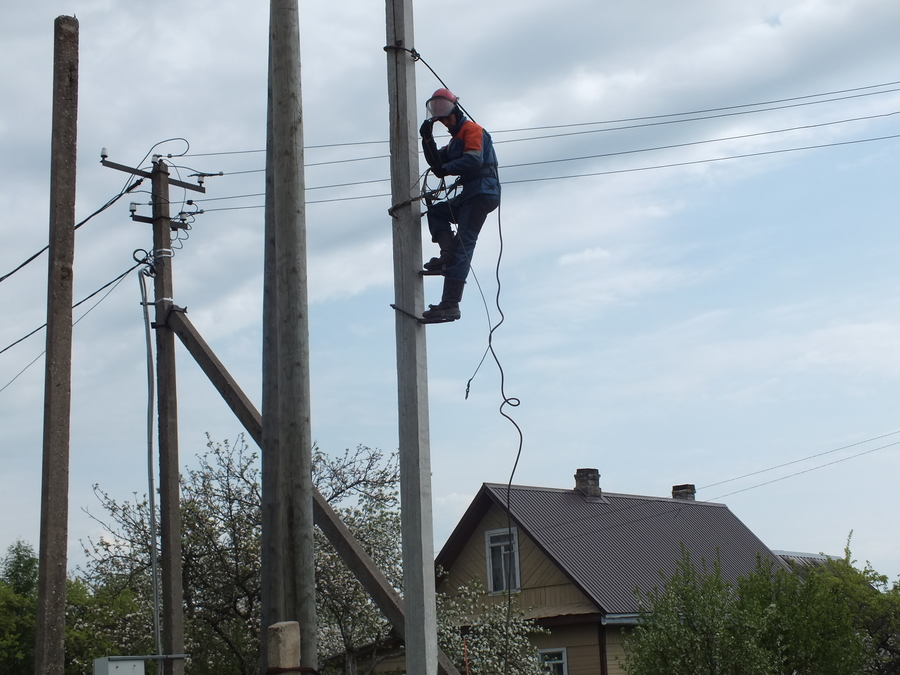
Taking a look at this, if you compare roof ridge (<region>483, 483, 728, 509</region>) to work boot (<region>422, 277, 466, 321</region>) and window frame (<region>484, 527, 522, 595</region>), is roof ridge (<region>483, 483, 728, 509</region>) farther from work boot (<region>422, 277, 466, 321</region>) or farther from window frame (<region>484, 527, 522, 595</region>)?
work boot (<region>422, 277, 466, 321</region>)

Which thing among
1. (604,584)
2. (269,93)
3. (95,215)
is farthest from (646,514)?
(269,93)

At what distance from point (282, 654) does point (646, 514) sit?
21.5 m

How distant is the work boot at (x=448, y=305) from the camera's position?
5613 mm

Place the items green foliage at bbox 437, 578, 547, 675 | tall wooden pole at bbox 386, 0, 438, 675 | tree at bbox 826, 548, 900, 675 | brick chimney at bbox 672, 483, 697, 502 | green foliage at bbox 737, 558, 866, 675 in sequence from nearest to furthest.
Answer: tall wooden pole at bbox 386, 0, 438, 675 < green foliage at bbox 737, 558, 866, 675 < green foliage at bbox 437, 578, 547, 675 < tree at bbox 826, 548, 900, 675 < brick chimney at bbox 672, 483, 697, 502

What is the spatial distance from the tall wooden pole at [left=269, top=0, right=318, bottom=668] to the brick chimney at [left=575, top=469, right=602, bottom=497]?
770 inches

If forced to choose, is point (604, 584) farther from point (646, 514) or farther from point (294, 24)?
point (294, 24)

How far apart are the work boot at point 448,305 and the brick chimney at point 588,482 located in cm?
1959

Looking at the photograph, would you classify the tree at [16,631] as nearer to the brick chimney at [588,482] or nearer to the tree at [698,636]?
the brick chimney at [588,482]

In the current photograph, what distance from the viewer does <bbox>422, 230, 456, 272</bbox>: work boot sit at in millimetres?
5832

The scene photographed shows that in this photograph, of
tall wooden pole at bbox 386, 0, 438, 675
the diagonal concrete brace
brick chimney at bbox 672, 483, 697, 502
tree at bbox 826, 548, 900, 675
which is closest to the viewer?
tall wooden pole at bbox 386, 0, 438, 675

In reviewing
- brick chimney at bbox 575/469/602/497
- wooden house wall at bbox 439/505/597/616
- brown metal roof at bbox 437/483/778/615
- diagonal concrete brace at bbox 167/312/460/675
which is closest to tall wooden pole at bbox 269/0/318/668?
diagonal concrete brace at bbox 167/312/460/675

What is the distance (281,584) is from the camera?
17.5 feet

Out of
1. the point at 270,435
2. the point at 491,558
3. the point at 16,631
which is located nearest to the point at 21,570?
the point at 16,631

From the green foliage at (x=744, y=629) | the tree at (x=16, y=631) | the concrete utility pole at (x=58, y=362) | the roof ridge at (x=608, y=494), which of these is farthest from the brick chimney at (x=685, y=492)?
the concrete utility pole at (x=58, y=362)
